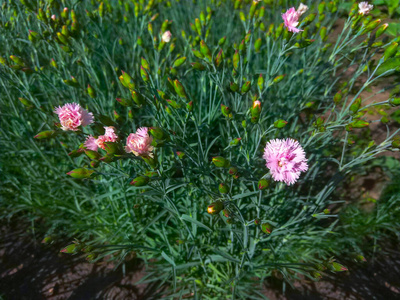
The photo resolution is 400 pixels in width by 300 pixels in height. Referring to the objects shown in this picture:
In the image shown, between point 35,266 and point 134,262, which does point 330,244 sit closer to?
point 134,262

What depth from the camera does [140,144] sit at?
3.82 ft

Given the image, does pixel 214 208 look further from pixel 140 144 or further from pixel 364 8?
pixel 364 8

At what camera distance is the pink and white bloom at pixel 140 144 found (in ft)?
3.81

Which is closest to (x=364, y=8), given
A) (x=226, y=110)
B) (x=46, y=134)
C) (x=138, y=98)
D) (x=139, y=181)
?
(x=226, y=110)

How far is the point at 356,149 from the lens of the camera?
248cm

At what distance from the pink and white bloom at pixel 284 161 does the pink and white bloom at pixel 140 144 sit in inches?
19.3

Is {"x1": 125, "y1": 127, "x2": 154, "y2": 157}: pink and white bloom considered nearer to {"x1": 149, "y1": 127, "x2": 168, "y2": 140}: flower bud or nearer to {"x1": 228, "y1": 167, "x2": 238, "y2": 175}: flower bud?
{"x1": 149, "y1": 127, "x2": 168, "y2": 140}: flower bud

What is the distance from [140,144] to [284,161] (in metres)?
0.59

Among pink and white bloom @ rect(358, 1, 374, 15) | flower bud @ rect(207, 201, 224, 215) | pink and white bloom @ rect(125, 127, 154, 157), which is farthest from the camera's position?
pink and white bloom @ rect(358, 1, 374, 15)

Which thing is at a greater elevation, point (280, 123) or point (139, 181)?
point (280, 123)

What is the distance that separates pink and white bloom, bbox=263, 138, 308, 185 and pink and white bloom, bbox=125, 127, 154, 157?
49 centimetres

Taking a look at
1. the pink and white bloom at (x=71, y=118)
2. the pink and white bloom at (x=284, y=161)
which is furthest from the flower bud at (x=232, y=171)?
the pink and white bloom at (x=71, y=118)

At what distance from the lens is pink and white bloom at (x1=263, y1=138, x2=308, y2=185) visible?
109cm

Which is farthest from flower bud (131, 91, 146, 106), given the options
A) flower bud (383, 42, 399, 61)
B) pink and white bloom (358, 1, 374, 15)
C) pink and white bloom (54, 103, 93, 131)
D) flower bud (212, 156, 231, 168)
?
pink and white bloom (358, 1, 374, 15)
